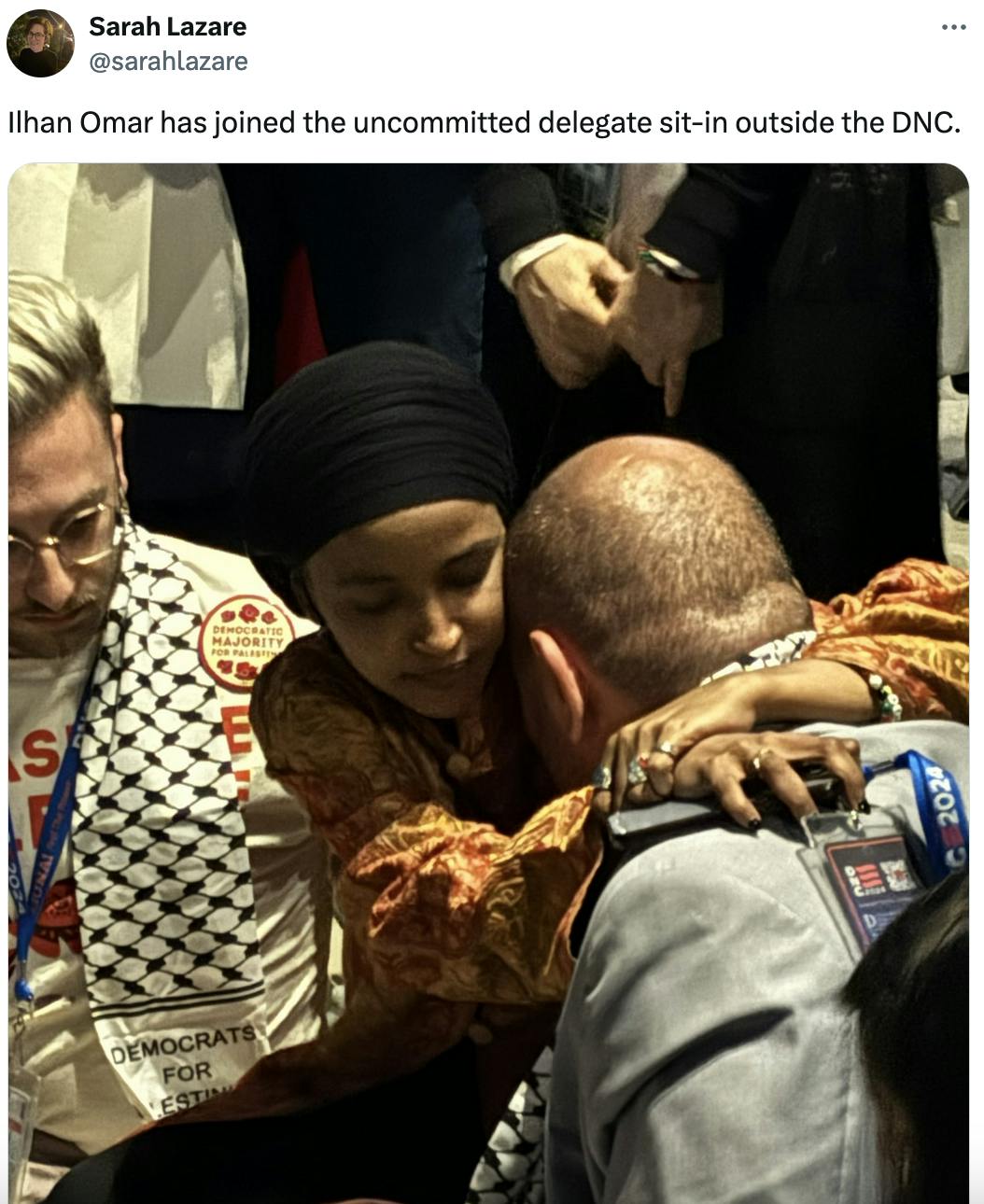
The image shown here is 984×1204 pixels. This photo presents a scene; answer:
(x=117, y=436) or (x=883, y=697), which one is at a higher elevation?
(x=117, y=436)

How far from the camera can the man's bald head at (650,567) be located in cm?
172


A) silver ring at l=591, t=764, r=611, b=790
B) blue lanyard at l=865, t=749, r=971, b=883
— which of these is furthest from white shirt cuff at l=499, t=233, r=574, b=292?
blue lanyard at l=865, t=749, r=971, b=883

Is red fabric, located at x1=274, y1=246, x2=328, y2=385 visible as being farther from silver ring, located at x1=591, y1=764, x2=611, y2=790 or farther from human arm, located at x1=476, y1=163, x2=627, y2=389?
silver ring, located at x1=591, y1=764, x2=611, y2=790

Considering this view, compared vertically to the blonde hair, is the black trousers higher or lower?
lower

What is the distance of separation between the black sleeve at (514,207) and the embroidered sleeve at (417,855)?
1.47 feet

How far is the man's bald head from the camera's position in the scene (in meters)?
1.72

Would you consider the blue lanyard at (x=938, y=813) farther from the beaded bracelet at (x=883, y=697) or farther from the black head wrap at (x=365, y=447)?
the black head wrap at (x=365, y=447)

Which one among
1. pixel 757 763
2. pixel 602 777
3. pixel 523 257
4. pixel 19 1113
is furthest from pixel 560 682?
pixel 19 1113

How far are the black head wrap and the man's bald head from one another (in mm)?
73

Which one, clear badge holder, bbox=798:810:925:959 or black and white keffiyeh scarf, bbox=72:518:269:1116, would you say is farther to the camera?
black and white keffiyeh scarf, bbox=72:518:269:1116

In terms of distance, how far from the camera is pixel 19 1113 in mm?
1766

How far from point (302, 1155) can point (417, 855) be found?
330mm
